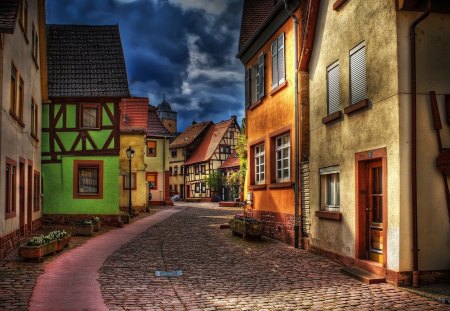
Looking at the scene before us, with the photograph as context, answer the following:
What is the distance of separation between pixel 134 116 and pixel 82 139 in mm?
14381

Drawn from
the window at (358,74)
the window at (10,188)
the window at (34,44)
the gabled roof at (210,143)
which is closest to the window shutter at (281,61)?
the window at (358,74)

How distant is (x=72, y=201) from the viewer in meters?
23.4

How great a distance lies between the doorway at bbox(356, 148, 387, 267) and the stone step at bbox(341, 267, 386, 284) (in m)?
0.40

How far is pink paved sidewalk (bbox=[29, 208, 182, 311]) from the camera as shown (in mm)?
8039

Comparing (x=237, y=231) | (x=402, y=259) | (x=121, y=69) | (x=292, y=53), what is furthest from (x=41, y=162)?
(x=402, y=259)

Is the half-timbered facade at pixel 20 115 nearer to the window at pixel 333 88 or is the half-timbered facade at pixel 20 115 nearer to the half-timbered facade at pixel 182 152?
the window at pixel 333 88

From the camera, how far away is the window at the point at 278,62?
1673 centimetres

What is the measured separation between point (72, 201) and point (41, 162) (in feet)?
7.04

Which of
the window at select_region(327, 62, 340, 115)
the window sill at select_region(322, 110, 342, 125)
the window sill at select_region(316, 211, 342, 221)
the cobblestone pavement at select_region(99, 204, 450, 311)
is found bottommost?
the cobblestone pavement at select_region(99, 204, 450, 311)

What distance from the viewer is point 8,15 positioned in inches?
472

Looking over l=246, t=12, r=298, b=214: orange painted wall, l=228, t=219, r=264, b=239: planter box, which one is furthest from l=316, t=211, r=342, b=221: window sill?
l=228, t=219, r=264, b=239: planter box

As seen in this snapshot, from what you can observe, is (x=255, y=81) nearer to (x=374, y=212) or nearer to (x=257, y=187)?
(x=257, y=187)

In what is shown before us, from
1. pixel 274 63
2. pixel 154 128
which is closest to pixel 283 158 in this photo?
pixel 274 63

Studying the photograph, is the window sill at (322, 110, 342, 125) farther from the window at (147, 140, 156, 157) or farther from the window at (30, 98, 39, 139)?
the window at (147, 140, 156, 157)
